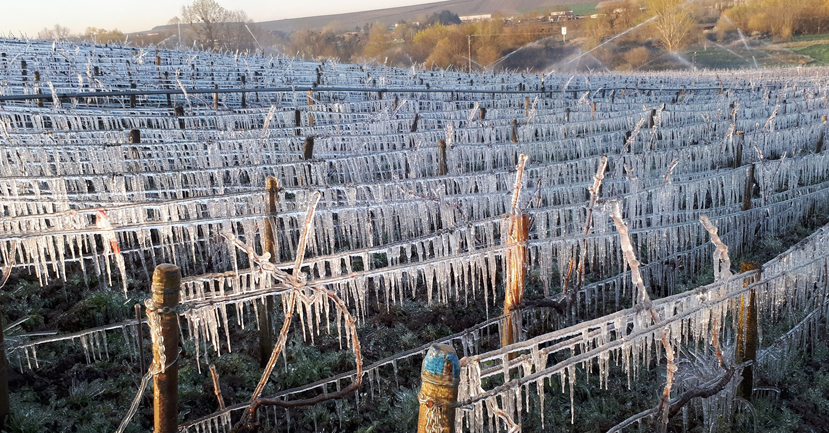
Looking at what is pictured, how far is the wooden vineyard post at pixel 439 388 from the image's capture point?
2.12 m

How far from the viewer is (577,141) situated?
1140 centimetres

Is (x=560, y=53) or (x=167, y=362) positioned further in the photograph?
(x=560, y=53)

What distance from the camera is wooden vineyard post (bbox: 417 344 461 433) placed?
6.96 feet

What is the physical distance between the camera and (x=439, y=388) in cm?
216

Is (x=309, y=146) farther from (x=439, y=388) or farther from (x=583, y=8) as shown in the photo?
(x=583, y=8)

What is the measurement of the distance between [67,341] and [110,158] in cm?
291

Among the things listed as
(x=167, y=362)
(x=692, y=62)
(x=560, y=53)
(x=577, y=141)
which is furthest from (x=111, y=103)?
(x=560, y=53)

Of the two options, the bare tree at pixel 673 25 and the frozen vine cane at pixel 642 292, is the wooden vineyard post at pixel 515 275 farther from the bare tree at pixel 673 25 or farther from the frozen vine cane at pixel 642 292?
the bare tree at pixel 673 25

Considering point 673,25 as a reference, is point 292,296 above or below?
below

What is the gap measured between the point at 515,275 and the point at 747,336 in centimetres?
170

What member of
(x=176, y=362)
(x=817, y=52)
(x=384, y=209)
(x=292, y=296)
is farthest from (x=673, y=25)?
(x=176, y=362)

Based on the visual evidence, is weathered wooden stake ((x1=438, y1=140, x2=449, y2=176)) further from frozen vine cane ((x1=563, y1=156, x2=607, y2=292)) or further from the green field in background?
the green field in background

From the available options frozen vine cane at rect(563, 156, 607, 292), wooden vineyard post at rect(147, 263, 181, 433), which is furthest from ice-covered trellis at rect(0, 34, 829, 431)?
wooden vineyard post at rect(147, 263, 181, 433)

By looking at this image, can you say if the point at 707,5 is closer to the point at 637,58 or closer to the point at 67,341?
the point at 637,58
